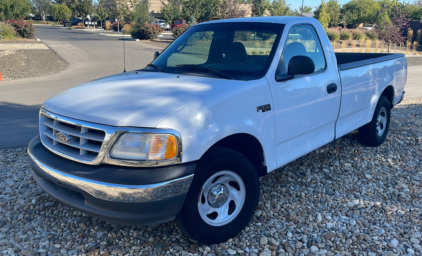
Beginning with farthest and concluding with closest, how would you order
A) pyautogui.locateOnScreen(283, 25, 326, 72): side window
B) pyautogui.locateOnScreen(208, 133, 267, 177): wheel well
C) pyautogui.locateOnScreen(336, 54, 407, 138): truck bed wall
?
pyautogui.locateOnScreen(336, 54, 407, 138): truck bed wall, pyautogui.locateOnScreen(283, 25, 326, 72): side window, pyautogui.locateOnScreen(208, 133, 267, 177): wheel well

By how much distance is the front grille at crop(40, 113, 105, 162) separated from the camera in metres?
2.94

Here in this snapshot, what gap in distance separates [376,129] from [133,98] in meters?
4.23

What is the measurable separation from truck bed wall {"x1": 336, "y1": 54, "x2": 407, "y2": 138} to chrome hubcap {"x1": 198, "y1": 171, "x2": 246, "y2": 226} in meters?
2.04

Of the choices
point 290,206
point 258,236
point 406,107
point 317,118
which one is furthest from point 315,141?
point 406,107

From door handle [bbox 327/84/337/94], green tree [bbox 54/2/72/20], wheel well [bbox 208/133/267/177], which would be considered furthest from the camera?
green tree [bbox 54/2/72/20]

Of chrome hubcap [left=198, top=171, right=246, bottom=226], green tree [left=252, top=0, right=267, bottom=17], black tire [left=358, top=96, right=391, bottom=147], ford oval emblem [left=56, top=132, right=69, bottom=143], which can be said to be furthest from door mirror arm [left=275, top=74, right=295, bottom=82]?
green tree [left=252, top=0, right=267, bottom=17]

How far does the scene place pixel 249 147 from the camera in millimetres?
3637

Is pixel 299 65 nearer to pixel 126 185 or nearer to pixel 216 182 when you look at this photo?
pixel 216 182

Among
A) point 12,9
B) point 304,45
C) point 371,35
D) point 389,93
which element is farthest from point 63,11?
point 304,45

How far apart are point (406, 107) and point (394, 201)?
5810 millimetres

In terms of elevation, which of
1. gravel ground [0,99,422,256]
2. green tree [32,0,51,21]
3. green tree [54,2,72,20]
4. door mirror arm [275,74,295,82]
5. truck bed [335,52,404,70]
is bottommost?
gravel ground [0,99,422,256]

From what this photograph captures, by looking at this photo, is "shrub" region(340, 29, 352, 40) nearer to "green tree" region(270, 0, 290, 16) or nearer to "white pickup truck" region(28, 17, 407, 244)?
"green tree" region(270, 0, 290, 16)

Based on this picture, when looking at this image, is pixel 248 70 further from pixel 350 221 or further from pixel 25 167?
pixel 25 167

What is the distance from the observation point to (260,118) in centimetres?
349
